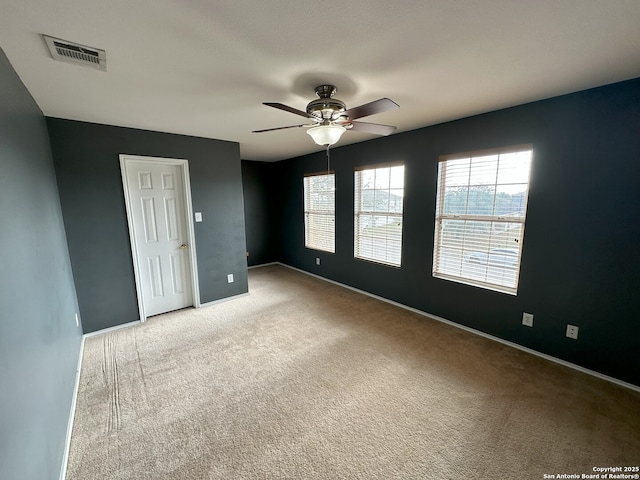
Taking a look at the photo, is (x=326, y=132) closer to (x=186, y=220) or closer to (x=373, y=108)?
(x=373, y=108)

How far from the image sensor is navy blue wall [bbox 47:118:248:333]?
108 inches

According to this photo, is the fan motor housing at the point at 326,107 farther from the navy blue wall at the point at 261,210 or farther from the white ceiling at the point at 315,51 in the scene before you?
the navy blue wall at the point at 261,210

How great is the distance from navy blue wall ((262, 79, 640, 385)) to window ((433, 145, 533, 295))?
9 centimetres

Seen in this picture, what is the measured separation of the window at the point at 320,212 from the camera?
15.2ft

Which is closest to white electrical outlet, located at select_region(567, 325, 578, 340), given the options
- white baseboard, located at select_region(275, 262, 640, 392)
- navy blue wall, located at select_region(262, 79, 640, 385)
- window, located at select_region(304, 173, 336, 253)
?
navy blue wall, located at select_region(262, 79, 640, 385)

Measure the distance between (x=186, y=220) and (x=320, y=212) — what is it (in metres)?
2.29

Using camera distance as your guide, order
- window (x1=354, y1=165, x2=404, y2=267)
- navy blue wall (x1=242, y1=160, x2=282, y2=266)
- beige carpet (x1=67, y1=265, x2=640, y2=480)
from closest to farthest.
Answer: beige carpet (x1=67, y1=265, x2=640, y2=480) < window (x1=354, y1=165, x2=404, y2=267) < navy blue wall (x1=242, y1=160, x2=282, y2=266)

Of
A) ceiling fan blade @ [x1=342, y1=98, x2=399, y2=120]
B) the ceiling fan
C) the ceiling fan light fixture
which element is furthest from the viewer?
the ceiling fan light fixture

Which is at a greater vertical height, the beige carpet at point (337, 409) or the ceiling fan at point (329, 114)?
the ceiling fan at point (329, 114)

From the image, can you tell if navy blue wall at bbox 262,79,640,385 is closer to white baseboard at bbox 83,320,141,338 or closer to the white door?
the white door

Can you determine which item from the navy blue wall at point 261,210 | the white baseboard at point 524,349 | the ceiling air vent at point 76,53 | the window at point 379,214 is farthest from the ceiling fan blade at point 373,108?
the navy blue wall at point 261,210

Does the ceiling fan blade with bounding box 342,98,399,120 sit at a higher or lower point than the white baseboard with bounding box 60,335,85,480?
higher

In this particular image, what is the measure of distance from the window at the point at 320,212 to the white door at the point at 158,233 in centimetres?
229

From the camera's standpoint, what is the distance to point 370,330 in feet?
9.87
